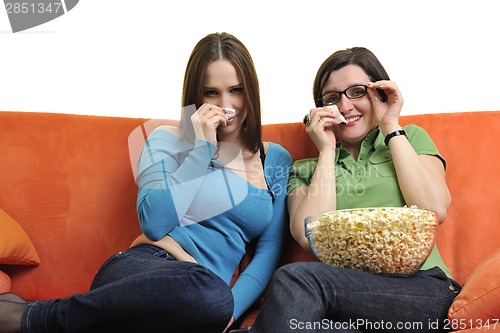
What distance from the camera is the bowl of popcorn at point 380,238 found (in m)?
1.28

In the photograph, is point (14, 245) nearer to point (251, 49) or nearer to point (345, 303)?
point (345, 303)

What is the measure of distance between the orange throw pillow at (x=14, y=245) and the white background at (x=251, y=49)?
656 mm

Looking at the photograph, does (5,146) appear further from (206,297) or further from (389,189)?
(389,189)

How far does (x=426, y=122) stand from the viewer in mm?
1902

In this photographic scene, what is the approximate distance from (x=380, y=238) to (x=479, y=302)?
0.81ft

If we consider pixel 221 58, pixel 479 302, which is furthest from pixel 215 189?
pixel 479 302

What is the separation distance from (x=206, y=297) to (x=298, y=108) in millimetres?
1181

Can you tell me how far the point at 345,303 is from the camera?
1.25 meters

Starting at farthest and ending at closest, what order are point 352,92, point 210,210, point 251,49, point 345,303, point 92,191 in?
point 251,49, point 92,191, point 352,92, point 210,210, point 345,303

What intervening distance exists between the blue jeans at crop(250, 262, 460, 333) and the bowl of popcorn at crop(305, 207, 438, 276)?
0.04 m

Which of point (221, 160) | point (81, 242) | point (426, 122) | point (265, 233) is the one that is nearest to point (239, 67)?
point (221, 160)

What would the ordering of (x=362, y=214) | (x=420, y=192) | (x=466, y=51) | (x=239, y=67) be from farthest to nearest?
(x=466, y=51) < (x=239, y=67) < (x=420, y=192) < (x=362, y=214)

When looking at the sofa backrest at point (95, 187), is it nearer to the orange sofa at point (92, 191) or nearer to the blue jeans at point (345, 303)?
the orange sofa at point (92, 191)

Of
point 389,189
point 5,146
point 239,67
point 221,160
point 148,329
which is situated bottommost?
point 148,329
